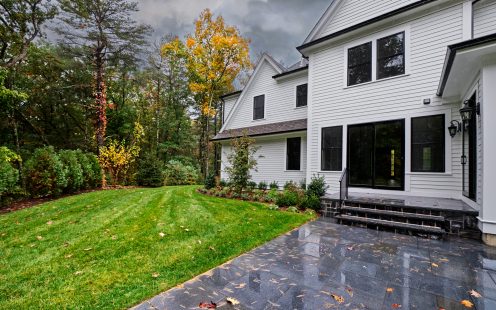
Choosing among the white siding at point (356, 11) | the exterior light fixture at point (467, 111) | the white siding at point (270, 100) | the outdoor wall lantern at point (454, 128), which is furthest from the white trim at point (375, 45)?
the white siding at point (270, 100)

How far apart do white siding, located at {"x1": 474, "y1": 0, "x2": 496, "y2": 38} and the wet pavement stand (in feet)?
18.2

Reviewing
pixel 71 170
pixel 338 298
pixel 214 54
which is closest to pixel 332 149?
pixel 338 298

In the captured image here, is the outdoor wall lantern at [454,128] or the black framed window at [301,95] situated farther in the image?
the black framed window at [301,95]

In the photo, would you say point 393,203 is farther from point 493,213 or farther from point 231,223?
point 231,223

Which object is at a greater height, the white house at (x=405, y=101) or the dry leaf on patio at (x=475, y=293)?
the white house at (x=405, y=101)

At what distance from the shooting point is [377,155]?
7.32 metres

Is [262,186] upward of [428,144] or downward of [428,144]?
downward

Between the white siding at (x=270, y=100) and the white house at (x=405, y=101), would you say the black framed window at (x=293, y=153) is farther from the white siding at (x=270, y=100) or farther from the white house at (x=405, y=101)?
the white siding at (x=270, y=100)

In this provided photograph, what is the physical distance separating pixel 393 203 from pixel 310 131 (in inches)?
160

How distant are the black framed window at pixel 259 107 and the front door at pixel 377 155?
518cm

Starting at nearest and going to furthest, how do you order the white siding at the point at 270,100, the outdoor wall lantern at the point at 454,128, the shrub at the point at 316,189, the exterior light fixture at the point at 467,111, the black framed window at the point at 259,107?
1. the exterior light fixture at the point at 467,111
2. the outdoor wall lantern at the point at 454,128
3. the shrub at the point at 316,189
4. the white siding at the point at 270,100
5. the black framed window at the point at 259,107

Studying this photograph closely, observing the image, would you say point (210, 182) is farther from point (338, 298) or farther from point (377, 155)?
point (338, 298)

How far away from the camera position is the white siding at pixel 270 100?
35.7 feet

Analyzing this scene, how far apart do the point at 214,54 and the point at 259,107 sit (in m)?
8.13
